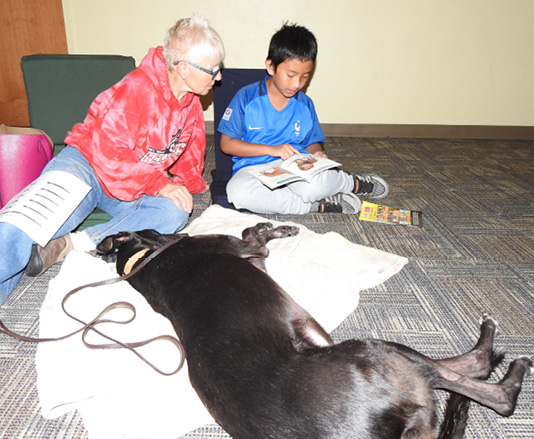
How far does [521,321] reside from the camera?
171 cm

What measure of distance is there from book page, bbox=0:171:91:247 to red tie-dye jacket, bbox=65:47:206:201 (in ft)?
0.53

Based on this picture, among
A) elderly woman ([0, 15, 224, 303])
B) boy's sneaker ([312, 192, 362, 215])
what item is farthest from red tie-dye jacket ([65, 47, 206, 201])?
boy's sneaker ([312, 192, 362, 215])

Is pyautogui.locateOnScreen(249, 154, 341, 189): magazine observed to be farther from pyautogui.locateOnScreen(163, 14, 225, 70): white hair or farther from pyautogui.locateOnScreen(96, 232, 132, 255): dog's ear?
pyautogui.locateOnScreen(96, 232, 132, 255): dog's ear

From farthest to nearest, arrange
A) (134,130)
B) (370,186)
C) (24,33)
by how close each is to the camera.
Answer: (24,33) < (370,186) < (134,130)

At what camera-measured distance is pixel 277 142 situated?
2701 mm

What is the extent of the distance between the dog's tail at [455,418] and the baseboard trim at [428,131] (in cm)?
377

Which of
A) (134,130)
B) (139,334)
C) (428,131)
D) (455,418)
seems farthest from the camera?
(428,131)

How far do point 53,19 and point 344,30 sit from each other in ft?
9.62

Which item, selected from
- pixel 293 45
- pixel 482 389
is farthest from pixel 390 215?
pixel 482 389

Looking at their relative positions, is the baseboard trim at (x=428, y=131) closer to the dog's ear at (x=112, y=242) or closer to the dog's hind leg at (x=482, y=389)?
the dog's ear at (x=112, y=242)

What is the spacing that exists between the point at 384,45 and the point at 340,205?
248 cm

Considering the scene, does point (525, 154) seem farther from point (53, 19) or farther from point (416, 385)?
point (53, 19)

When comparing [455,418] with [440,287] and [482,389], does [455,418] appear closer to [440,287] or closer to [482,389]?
[482,389]

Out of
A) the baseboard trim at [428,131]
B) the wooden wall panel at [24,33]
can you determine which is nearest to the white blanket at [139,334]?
the baseboard trim at [428,131]
